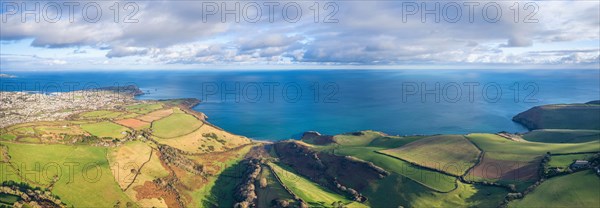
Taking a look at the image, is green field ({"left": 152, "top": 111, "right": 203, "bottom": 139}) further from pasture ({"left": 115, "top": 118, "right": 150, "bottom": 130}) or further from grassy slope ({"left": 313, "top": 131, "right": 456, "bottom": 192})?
grassy slope ({"left": 313, "top": 131, "right": 456, "bottom": 192})

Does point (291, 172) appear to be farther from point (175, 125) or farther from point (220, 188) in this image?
point (175, 125)

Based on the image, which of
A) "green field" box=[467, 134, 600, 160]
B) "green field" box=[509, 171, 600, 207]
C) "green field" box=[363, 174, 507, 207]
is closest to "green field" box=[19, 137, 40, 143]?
"green field" box=[363, 174, 507, 207]

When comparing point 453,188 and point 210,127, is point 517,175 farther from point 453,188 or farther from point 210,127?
point 210,127

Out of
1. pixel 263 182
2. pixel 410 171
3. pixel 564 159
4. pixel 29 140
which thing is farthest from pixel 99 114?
pixel 564 159

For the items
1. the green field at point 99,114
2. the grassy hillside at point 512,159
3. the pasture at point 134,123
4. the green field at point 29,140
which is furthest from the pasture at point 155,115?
the grassy hillside at point 512,159

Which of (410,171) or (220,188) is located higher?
(410,171)

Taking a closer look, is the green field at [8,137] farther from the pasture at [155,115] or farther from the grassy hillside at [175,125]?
the pasture at [155,115]
